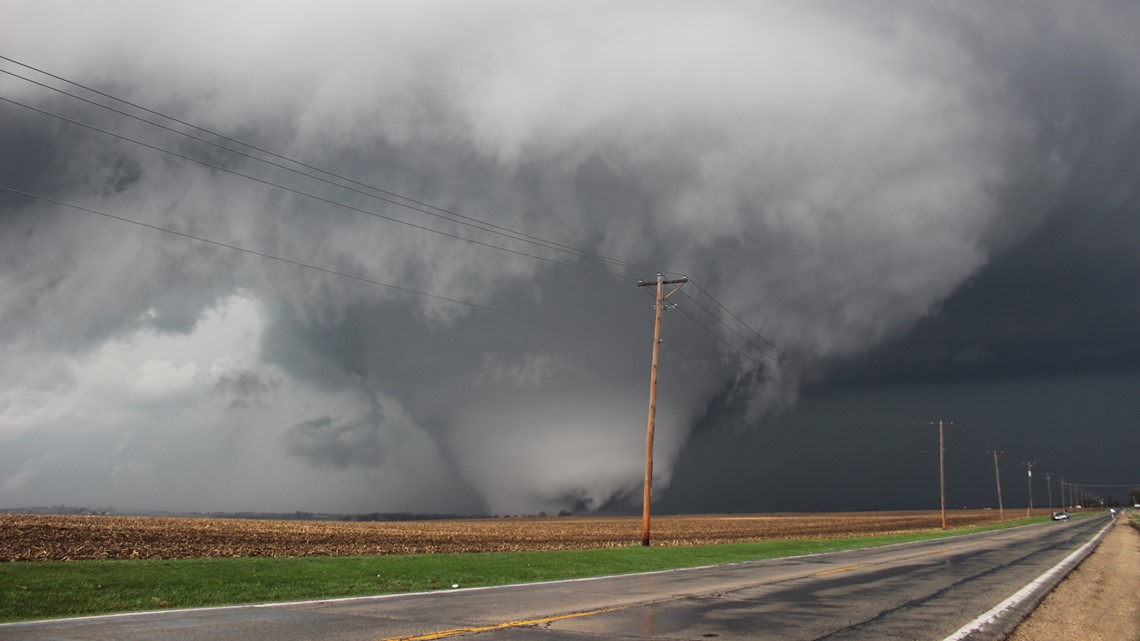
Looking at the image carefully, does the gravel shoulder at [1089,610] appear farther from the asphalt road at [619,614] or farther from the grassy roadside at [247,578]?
the grassy roadside at [247,578]

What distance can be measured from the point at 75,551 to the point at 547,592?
2266 cm

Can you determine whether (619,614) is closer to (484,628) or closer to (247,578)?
(484,628)

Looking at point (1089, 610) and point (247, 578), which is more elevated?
point (1089, 610)

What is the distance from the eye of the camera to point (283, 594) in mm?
15961

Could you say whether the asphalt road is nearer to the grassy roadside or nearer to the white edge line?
the white edge line

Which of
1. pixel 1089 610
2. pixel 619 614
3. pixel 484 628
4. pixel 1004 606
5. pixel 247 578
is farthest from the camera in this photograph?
pixel 247 578

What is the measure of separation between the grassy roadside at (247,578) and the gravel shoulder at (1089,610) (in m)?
11.7

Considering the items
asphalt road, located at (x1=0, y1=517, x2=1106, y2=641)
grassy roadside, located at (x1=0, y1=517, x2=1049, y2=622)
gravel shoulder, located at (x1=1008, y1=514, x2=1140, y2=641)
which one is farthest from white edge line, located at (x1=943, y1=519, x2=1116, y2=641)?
grassy roadside, located at (x1=0, y1=517, x2=1049, y2=622)

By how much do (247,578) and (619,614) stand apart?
10.5 meters

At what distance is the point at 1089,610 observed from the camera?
51.0ft

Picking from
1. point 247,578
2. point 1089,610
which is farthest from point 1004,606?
point 247,578

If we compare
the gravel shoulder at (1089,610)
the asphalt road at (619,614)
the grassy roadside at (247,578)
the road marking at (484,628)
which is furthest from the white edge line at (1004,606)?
the grassy roadside at (247,578)

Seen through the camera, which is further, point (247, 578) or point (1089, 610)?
point (247, 578)

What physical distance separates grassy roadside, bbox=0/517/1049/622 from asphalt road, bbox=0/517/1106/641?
1.70 meters
